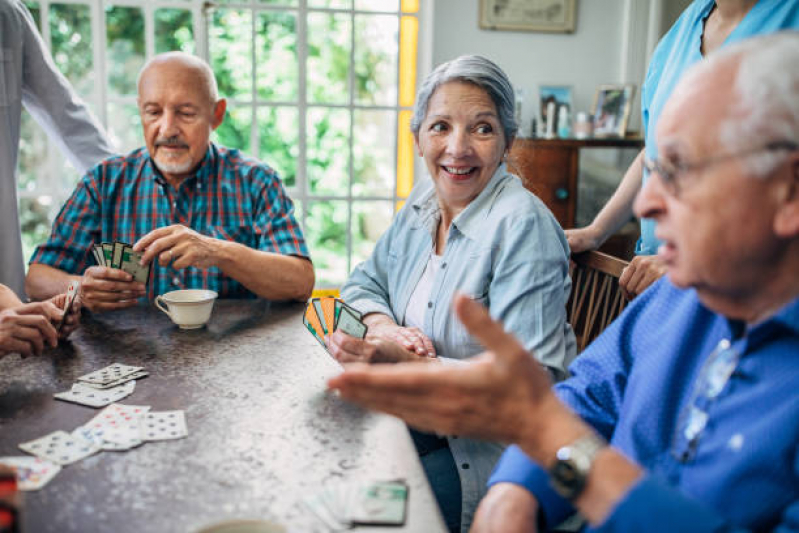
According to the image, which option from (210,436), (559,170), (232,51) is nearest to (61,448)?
(210,436)

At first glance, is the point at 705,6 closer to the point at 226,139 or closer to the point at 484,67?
the point at 484,67

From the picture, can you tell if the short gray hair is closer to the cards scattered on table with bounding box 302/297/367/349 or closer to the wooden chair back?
the wooden chair back

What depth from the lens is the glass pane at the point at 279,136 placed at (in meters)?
4.10

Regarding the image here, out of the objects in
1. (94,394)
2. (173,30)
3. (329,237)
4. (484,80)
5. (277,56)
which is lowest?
(329,237)

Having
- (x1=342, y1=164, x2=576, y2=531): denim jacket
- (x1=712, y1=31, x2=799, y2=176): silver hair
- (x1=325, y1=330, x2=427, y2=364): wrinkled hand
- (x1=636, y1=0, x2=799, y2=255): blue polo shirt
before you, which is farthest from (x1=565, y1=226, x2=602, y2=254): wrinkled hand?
(x1=712, y1=31, x2=799, y2=176): silver hair

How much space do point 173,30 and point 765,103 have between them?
3.80 meters

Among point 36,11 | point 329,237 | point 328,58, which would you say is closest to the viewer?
point 36,11

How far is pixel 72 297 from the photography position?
1.50 metres

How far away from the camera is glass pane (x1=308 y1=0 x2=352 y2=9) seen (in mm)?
3972

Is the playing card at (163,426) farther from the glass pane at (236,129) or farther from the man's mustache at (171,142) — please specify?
the glass pane at (236,129)

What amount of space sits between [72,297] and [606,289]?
4.40ft

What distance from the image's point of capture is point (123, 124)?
3988mm

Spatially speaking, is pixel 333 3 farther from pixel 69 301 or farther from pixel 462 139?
pixel 69 301

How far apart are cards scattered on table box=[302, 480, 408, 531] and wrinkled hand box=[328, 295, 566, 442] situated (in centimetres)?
14
